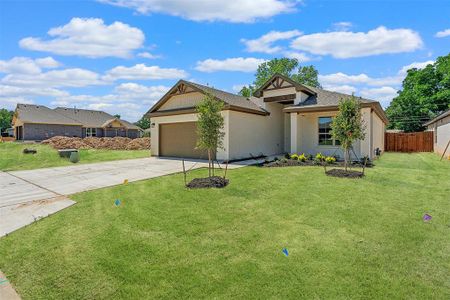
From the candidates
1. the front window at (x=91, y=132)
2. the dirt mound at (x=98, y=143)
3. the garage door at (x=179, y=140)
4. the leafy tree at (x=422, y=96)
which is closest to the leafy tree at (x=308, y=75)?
the leafy tree at (x=422, y=96)

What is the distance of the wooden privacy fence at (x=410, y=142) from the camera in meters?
23.2

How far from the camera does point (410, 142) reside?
78.0 ft

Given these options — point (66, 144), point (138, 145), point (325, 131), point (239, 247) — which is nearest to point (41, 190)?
point (239, 247)

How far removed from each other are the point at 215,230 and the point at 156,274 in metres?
1.53

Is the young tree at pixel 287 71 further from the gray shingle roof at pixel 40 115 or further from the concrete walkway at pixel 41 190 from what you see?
the concrete walkway at pixel 41 190

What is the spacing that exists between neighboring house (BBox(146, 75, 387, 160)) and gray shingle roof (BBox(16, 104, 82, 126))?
80.6ft

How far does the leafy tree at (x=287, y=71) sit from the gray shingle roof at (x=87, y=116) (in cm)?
2249

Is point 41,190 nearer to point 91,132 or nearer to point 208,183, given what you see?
point 208,183

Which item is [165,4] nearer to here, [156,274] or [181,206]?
[181,206]

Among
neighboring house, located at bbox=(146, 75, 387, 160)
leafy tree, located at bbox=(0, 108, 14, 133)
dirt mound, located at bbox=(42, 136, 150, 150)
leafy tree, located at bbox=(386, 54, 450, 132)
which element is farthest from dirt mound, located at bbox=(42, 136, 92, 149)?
leafy tree, located at bbox=(0, 108, 14, 133)

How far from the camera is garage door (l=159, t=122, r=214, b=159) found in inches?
625

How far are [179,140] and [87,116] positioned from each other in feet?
101

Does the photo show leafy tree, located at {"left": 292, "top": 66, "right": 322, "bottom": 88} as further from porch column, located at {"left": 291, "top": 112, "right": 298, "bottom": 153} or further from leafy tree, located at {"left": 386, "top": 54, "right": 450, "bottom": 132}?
porch column, located at {"left": 291, "top": 112, "right": 298, "bottom": 153}

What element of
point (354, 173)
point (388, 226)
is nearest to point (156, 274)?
point (388, 226)
